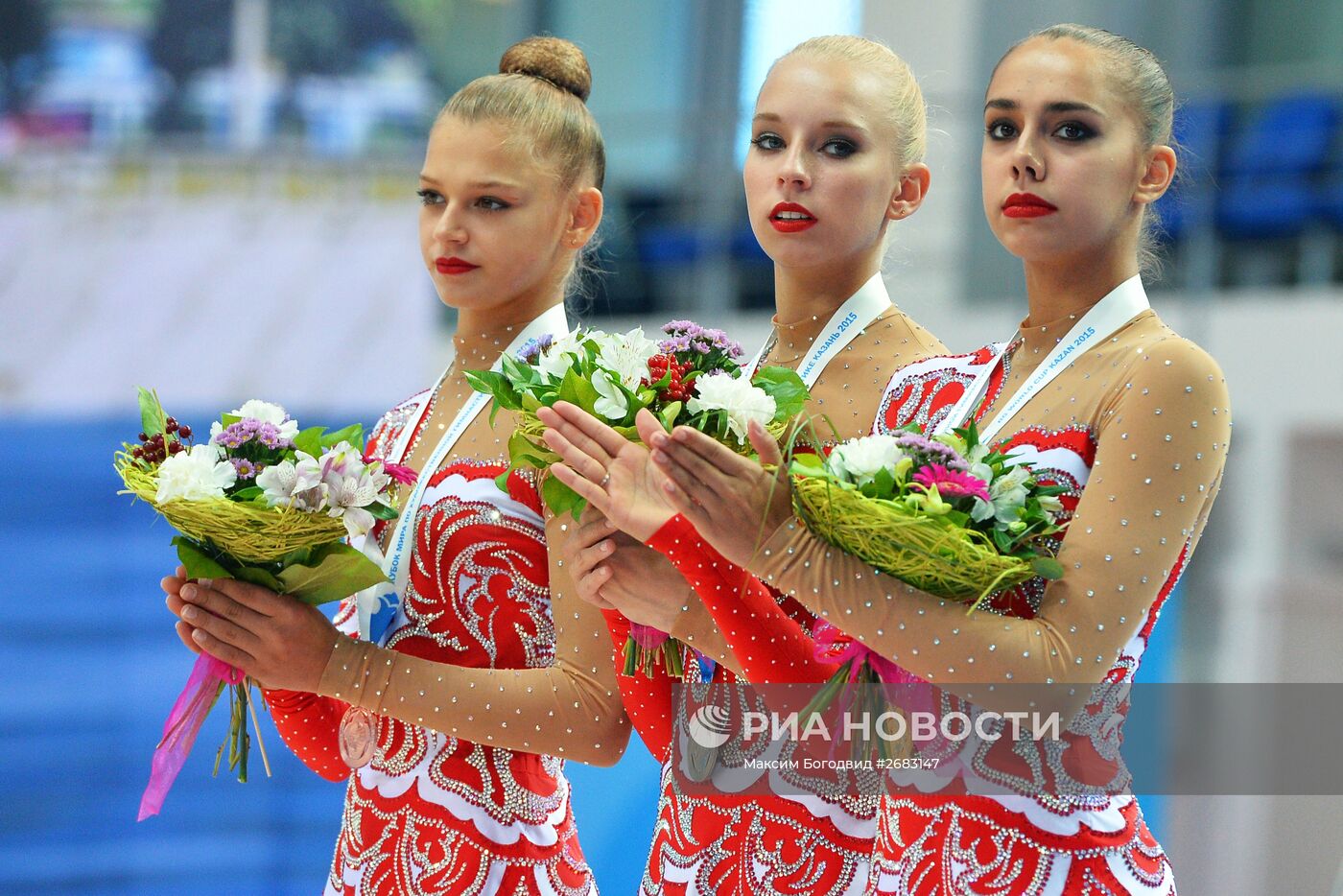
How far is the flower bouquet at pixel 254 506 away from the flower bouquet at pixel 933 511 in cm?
63

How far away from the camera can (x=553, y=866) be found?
2.05 meters

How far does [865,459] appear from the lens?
5.01 ft

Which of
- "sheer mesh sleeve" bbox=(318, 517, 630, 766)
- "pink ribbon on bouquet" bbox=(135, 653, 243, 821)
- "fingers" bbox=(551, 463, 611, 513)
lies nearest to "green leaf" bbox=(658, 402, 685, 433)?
"fingers" bbox=(551, 463, 611, 513)

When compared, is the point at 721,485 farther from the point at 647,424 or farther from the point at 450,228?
the point at 450,228

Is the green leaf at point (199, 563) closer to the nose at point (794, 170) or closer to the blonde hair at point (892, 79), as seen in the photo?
the nose at point (794, 170)

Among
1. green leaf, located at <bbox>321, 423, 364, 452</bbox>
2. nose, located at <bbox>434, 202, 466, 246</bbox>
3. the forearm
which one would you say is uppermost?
nose, located at <bbox>434, 202, 466, 246</bbox>

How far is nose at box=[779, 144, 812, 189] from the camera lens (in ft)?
6.39

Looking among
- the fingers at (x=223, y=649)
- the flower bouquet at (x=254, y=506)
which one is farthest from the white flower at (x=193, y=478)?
the fingers at (x=223, y=649)

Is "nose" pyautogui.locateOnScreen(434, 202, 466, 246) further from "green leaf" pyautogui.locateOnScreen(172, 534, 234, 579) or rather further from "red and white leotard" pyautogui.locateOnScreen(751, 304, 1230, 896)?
"red and white leotard" pyautogui.locateOnScreen(751, 304, 1230, 896)

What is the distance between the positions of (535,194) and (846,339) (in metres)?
0.51

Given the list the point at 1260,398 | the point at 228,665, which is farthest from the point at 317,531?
the point at 1260,398

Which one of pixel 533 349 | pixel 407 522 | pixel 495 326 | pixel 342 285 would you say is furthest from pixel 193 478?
pixel 342 285

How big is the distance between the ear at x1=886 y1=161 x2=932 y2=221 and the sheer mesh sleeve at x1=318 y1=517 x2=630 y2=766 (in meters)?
0.58

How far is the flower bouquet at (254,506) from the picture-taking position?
1895 millimetres
